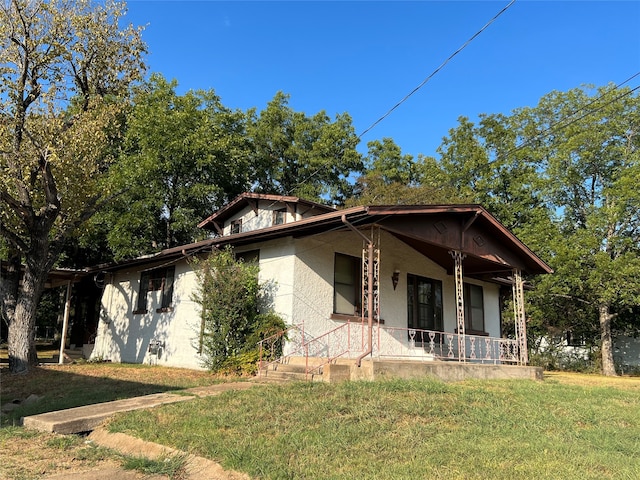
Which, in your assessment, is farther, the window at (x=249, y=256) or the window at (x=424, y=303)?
the window at (x=424, y=303)

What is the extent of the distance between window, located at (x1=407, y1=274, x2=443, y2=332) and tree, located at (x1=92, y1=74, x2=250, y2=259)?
486 inches

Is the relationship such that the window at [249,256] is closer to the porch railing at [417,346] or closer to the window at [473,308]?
the porch railing at [417,346]

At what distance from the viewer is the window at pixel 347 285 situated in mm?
12938

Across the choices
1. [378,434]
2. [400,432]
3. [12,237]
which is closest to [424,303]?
[400,432]

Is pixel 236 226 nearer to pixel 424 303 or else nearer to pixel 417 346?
pixel 424 303

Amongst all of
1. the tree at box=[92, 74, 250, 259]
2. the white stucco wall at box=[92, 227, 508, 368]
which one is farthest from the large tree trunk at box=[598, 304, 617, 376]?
the tree at box=[92, 74, 250, 259]

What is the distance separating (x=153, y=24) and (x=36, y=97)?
4144mm

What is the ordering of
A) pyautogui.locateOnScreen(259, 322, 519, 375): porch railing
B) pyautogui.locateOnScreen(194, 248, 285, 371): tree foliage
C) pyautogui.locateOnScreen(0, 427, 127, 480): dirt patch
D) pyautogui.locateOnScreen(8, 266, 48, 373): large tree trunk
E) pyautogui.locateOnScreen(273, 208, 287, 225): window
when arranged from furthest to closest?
pyautogui.locateOnScreen(273, 208, 287, 225): window → pyautogui.locateOnScreen(8, 266, 48, 373): large tree trunk → pyautogui.locateOnScreen(194, 248, 285, 371): tree foliage → pyautogui.locateOnScreen(259, 322, 519, 375): porch railing → pyautogui.locateOnScreen(0, 427, 127, 480): dirt patch

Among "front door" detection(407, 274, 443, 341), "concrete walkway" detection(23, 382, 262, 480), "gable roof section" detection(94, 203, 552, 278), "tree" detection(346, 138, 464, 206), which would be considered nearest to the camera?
"concrete walkway" detection(23, 382, 262, 480)

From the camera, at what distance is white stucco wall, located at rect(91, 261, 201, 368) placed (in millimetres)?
14273

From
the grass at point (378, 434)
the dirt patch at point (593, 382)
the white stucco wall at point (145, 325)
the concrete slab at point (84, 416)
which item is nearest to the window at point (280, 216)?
the white stucco wall at point (145, 325)

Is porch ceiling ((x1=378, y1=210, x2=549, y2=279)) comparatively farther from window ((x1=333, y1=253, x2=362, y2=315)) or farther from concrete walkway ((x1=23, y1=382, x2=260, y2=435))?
concrete walkway ((x1=23, y1=382, x2=260, y2=435))

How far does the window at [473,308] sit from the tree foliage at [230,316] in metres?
8.33

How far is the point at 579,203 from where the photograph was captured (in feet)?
85.3
